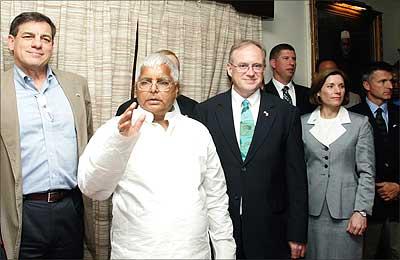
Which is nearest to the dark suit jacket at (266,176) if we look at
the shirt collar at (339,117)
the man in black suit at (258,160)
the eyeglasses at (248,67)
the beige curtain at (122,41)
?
the man in black suit at (258,160)

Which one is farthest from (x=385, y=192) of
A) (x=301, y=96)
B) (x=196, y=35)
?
(x=196, y=35)

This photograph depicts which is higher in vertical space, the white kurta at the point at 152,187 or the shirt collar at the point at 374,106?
the shirt collar at the point at 374,106

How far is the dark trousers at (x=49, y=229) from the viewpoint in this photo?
1.85 meters

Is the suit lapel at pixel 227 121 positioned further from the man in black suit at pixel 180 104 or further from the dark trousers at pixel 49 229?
the dark trousers at pixel 49 229

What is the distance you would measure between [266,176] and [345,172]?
1.87ft

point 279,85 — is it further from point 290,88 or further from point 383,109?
point 383,109

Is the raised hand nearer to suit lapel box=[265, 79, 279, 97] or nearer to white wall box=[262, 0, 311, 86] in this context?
suit lapel box=[265, 79, 279, 97]

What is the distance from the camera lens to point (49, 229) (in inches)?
73.9

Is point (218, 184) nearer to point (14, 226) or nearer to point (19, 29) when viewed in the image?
point (14, 226)

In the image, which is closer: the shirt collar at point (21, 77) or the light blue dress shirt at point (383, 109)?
the shirt collar at point (21, 77)

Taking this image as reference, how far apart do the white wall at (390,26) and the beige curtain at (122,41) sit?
1.01m

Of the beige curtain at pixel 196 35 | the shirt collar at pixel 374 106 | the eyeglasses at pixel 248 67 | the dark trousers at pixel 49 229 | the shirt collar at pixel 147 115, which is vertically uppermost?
the beige curtain at pixel 196 35

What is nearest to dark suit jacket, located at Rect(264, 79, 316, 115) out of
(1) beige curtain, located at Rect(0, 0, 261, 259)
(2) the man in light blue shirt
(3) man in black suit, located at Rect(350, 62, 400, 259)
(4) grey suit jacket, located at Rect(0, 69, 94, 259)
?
(1) beige curtain, located at Rect(0, 0, 261, 259)

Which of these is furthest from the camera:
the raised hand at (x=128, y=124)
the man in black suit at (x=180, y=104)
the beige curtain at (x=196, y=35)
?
the beige curtain at (x=196, y=35)
